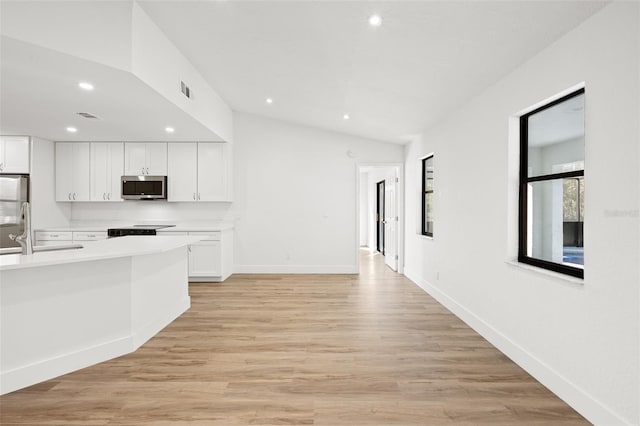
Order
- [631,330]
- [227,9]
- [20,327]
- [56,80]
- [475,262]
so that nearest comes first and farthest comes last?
1. [631,330]
2. [20,327]
3. [227,9]
4. [56,80]
5. [475,262]

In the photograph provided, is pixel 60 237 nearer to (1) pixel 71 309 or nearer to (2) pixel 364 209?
(1) pixel 71 309

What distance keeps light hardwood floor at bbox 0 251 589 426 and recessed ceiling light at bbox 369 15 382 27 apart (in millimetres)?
2661

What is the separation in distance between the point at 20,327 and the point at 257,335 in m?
1.82

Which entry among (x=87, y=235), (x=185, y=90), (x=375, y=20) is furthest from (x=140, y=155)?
(x=375, y=20)

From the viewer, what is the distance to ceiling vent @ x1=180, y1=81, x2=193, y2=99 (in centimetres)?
370

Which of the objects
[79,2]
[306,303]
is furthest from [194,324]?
[79,2]

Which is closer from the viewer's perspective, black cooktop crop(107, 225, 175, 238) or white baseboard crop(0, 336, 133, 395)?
white baseboard crop(0, 336, 133, 395)

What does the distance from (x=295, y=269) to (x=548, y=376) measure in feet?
14.4

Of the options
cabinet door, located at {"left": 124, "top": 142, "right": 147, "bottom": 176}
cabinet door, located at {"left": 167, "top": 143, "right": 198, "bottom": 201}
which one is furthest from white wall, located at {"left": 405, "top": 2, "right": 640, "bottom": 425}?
cabinet door, located at {"left": 124, "top": 142, "right": 147, "bottom": 176}

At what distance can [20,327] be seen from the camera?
2309 millimetres

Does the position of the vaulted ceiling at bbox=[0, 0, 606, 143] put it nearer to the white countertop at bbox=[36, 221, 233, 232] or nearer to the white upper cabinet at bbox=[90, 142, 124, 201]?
the white upper cabinet at bbox=[90, 142, 124, 201]

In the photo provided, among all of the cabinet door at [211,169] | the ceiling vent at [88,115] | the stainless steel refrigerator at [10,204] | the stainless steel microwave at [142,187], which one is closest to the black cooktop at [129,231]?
the stainless steel microwave at [142,187]

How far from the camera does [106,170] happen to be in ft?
18.1

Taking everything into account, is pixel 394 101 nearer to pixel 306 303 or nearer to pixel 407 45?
pixel 407 45
